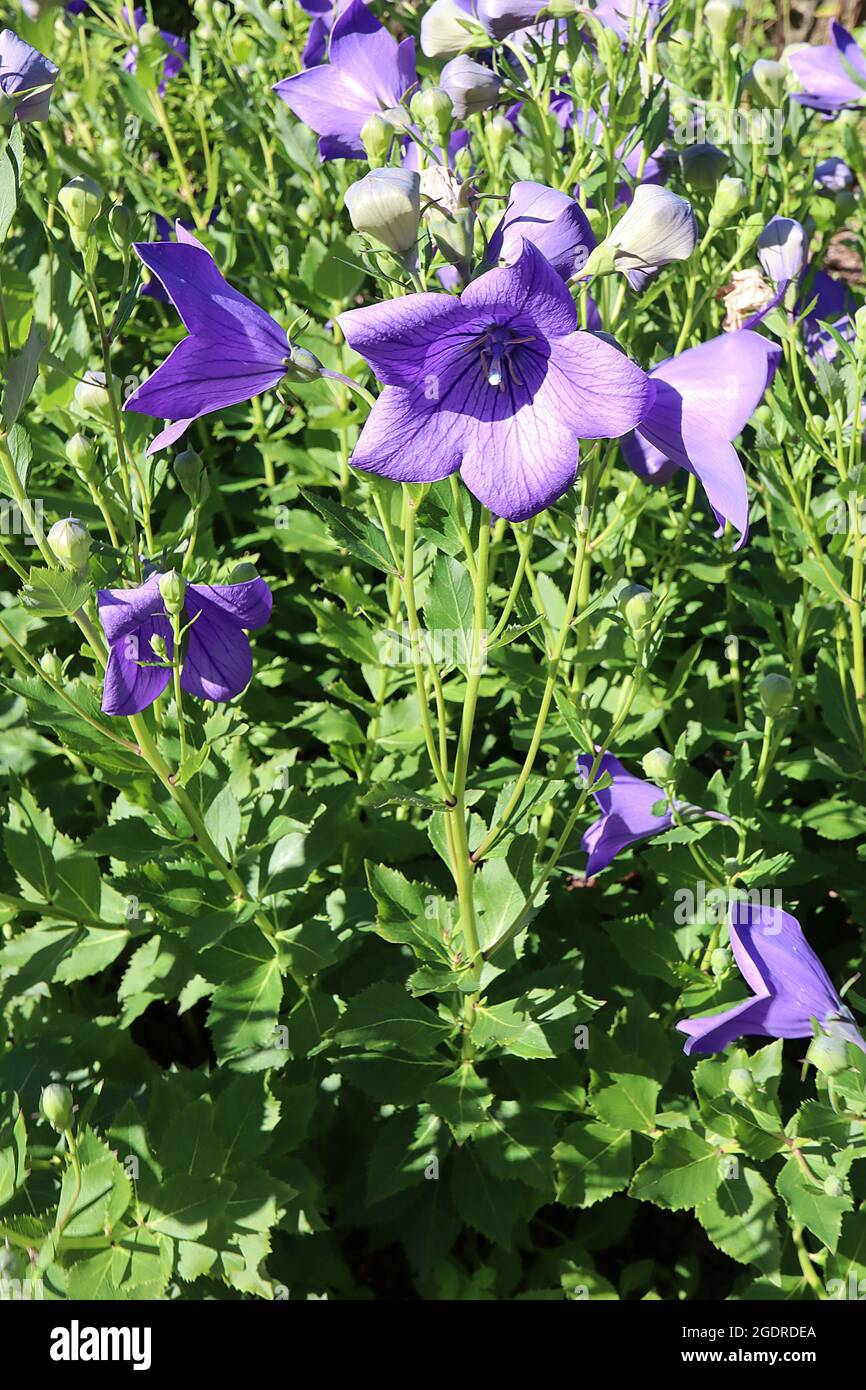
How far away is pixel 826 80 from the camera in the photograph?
12.2 feet

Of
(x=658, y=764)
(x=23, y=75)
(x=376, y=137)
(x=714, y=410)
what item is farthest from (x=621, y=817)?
(x=23, y=75)

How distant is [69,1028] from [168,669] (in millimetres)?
1258

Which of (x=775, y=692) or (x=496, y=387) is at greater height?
(x=496, y=387)

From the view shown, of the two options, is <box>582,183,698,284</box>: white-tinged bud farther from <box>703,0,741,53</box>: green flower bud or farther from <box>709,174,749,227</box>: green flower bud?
<box>703,0,741,53</box>: green flower bud

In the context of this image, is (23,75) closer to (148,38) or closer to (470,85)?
(470,85)

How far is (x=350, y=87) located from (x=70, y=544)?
146 centimetres

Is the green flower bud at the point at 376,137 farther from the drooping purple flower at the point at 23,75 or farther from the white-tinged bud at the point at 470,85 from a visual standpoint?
the drooping purple flower at the point at 23,75

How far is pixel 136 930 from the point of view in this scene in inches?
107

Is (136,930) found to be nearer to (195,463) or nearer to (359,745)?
(359,745)

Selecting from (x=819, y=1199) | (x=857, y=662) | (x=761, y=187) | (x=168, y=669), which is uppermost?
(x=761, y=187)

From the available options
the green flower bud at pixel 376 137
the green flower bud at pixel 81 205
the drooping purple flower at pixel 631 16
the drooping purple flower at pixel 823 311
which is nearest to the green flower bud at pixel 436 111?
the green flower bud at pixel 376 137

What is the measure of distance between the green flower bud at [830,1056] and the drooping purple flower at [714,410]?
0.89m

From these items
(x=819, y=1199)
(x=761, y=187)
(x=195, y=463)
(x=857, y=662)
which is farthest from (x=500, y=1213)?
(x=761, y=187)

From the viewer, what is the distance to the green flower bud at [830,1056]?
1.84 m
